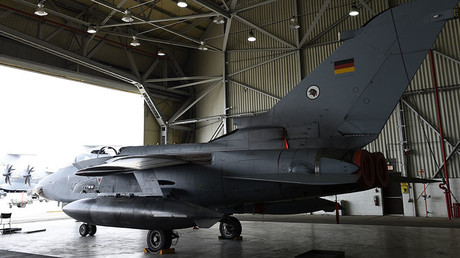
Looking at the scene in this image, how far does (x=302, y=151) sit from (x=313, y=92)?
126 cm

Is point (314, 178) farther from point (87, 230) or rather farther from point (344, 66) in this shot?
point (87, 230)

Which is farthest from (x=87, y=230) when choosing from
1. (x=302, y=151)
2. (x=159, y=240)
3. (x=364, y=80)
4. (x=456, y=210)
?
(x=456, y=210)

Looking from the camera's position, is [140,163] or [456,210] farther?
[456,210]

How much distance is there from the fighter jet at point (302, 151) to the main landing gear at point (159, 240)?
2 cm

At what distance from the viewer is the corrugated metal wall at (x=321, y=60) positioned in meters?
13.4

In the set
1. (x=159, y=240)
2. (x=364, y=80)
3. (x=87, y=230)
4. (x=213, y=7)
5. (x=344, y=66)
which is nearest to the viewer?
(x=364, y=80)

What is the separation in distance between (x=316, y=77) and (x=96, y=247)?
6291 mm

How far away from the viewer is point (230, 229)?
859 cm

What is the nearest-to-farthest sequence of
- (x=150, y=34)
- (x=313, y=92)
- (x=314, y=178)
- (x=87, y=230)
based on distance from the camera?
1. (x=314, y=178)
2. (x=313, y=92)
3. (x=87, y=230)
4. (x=150, y=34)

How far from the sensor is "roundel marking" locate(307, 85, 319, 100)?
6512 millimetres

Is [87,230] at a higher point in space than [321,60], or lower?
lower

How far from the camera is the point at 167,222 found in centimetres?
647

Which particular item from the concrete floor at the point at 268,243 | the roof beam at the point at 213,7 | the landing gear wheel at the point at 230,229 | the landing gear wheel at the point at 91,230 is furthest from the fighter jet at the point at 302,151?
the roof beam at the point at 213,7

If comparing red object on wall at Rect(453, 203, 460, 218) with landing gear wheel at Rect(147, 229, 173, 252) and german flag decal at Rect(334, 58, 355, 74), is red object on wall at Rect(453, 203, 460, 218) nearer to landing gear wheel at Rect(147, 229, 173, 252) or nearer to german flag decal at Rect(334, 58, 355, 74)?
german flag decal at Rect(334, 58, 355, 74)
